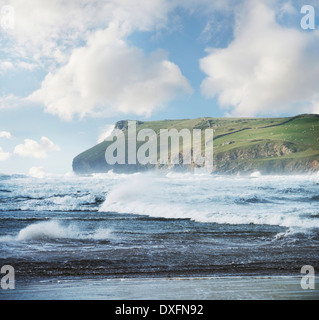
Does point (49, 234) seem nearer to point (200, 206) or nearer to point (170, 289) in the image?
point (170, 289)

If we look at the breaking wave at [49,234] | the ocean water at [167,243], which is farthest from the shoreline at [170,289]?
the breaking wave at [49,234]

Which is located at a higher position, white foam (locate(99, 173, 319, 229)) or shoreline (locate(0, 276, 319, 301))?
white foam (locate(99, 173, 319, 229))

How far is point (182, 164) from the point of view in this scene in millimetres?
194250

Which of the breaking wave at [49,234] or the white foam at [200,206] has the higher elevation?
the white foam at [200,206]

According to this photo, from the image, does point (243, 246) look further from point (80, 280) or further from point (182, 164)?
point (182, 164)

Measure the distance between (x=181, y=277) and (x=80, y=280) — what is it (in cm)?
261

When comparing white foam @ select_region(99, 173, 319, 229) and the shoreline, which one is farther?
white foam @ select_region(99, 173, 319, 229)

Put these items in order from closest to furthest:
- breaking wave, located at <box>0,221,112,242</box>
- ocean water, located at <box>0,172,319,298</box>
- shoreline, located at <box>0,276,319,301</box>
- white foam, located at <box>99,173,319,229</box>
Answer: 1. shoreline, located at <box>0,276,319,301</box>
2. ocean water, located at <box>0,172,319,298</box>
3. breaking wave, located at <box>0,221,112,242</box>
4. white foam, located at <box>99,173,319,229</box>

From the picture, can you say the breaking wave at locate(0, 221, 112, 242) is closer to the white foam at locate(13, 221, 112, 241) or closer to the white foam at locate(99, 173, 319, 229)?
the white foam at locate(13, 221, 112, 241)

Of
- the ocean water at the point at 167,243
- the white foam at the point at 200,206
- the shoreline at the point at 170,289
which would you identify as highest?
the white foam at the point at 200,206

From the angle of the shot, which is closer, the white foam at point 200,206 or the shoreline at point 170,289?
the shoreline at point 170,289

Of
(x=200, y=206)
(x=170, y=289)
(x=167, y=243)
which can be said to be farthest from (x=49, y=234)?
(x=200, y=206)

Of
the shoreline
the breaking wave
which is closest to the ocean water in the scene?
the breaking wave

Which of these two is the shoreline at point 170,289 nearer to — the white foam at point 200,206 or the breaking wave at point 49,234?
the breaking wave at point 49,234
